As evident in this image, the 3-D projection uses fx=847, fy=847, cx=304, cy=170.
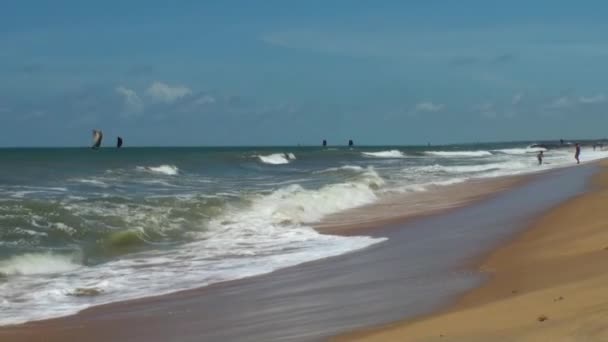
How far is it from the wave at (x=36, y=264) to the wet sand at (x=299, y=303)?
129 inches

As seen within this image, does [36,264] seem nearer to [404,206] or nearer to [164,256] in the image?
[164,256]

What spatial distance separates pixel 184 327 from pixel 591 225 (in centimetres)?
763

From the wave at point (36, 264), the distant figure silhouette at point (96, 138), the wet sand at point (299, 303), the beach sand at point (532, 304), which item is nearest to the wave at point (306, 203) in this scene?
the wave at point (36, 264)

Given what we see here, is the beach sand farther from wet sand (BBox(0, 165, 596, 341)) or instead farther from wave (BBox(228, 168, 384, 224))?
wave (BBox(228, 168, 384, 224))

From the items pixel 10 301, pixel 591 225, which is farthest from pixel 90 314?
pixel 591 225

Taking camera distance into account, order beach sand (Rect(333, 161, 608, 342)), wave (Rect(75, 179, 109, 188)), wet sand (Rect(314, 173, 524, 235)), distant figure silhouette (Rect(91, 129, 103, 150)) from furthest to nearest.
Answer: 1. distant figure silhouette (Rect(91, 129, 103, 150))
2. wave (Rect(75, 179, 109, 188))
3. wet sand (Rect(314, 173, 524, 235))
4. beach sand (Rect(333, 161, 608, 342))

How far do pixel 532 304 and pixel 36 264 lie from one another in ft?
26.4

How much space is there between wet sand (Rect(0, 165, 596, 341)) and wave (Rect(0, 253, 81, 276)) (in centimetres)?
328

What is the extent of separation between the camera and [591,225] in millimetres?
13062

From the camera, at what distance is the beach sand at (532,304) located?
574 centimetres

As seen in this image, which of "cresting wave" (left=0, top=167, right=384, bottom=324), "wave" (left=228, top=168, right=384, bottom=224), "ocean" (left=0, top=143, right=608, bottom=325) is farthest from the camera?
"wave" (left=228, top=168, right=384, bottom=224)

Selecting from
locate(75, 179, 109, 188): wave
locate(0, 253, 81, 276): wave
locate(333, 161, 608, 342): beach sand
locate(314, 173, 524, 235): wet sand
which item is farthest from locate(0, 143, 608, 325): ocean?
locate(75, 179, 109, 188): wave

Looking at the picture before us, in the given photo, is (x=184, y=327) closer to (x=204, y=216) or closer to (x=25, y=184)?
(x=204, y=216)

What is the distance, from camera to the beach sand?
5738 mm
